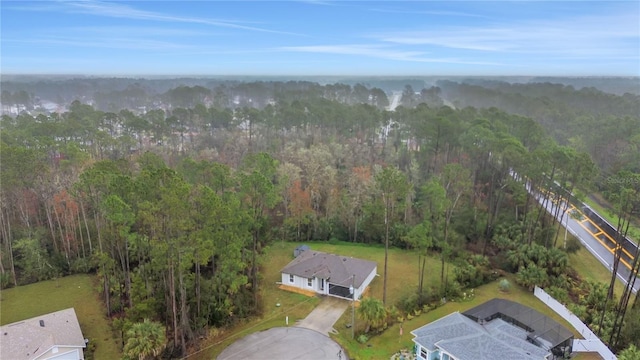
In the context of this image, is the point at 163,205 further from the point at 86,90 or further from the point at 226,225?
the point at 86,90

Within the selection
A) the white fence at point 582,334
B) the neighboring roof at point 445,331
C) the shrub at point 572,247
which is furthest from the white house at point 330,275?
the shrub at point 572,247

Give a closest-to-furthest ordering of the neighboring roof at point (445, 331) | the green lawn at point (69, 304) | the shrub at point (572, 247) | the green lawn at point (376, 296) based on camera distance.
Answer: the neighboring roof at point (445, 331) < the green lawn at point (376, 296) < the green lawn at point (69, 304) < the shrub at point (572, 247)

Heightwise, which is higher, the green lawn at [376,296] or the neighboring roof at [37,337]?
the neighboring roof at [37,337]

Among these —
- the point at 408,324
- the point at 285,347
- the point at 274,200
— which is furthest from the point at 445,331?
the point at 274,200

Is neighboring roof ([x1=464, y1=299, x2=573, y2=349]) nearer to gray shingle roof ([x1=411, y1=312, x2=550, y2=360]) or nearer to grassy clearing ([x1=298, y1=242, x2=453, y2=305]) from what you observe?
gray shingle roof ([x1=411, y1=312, x2=550, y2=360])

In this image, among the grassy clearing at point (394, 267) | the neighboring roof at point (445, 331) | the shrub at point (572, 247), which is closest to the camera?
the neighboring roof at point (445, 331)

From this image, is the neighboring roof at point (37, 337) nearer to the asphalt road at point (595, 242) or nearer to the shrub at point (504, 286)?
the shrub at point (504, 286)

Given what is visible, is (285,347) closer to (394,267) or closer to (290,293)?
(290,293)
